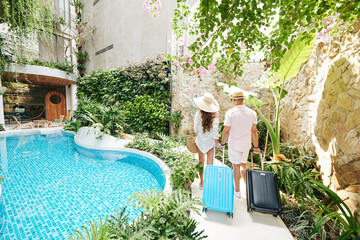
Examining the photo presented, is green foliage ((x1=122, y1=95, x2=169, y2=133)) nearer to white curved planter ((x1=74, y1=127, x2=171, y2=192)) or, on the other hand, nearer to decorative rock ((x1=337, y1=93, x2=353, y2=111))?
white curved planter ((x1=74, y1=127, x2=171, y2=192))

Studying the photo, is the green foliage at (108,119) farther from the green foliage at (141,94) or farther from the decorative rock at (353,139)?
the decorative rock at (353,139)

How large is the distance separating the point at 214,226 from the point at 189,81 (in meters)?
5.25

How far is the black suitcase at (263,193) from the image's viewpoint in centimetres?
217

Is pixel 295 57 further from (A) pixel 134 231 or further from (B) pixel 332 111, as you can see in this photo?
(A) pixel 134 231

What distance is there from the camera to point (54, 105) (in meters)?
13.5

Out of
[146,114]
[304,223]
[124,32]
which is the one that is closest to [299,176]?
[304,223]

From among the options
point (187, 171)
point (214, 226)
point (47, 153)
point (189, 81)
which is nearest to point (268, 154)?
point (187, 171)

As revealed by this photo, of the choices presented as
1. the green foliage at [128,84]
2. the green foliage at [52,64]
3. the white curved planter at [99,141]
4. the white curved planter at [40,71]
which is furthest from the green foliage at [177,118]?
the green foliage at [52,64]

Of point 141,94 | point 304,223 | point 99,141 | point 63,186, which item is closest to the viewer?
point 304,223

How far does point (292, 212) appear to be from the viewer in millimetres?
2277

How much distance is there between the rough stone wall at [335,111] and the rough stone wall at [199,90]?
6.85 feet

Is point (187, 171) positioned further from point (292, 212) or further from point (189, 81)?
point (189, 81)

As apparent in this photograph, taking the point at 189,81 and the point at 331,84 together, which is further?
the point at 189,81

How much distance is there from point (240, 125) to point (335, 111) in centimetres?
145
